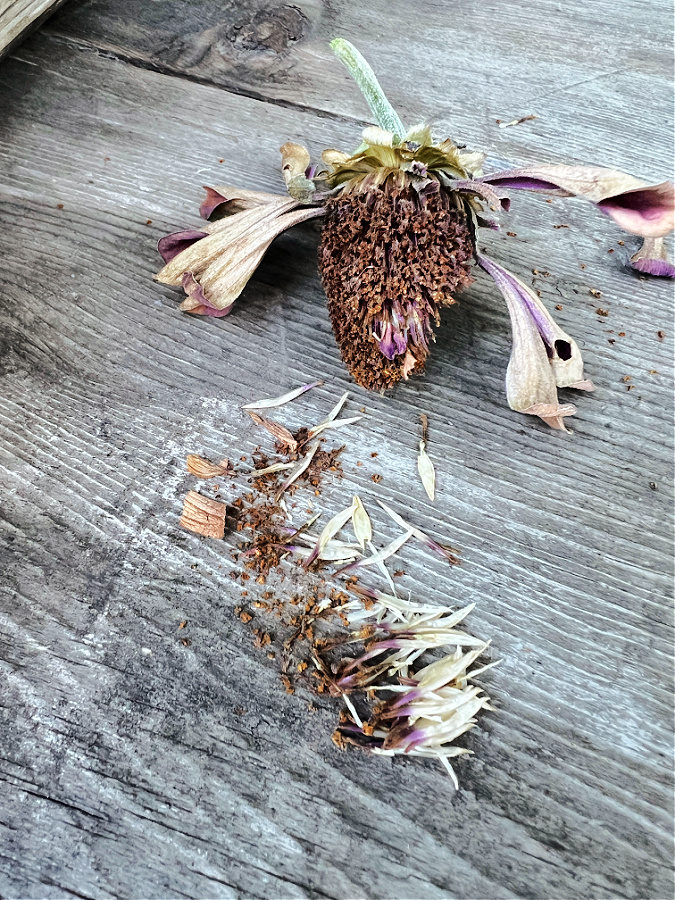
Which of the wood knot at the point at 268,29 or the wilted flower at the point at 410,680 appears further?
the wood knot at the point at 268,29

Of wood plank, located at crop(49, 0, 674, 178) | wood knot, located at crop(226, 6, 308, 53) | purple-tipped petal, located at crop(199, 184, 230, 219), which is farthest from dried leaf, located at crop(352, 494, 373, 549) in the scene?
wood knot, located at crop(226, 6, 308, 53)

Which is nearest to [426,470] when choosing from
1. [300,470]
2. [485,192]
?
[300,470]

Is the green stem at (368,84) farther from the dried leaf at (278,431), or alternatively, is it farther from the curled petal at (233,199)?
the dried leaf at (278,431)

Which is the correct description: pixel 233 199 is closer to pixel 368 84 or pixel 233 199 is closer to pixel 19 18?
pixel 368 84

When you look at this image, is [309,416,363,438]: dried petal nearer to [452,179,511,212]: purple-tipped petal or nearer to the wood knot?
[452,179,511,212]: purple-tipped petal

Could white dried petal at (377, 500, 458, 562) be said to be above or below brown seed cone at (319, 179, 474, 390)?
below

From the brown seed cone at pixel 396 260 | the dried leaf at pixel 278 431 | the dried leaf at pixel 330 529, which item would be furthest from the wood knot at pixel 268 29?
the dried leaf at pixel 330 529

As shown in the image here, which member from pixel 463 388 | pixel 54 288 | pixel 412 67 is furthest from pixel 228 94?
pixel 463 388
